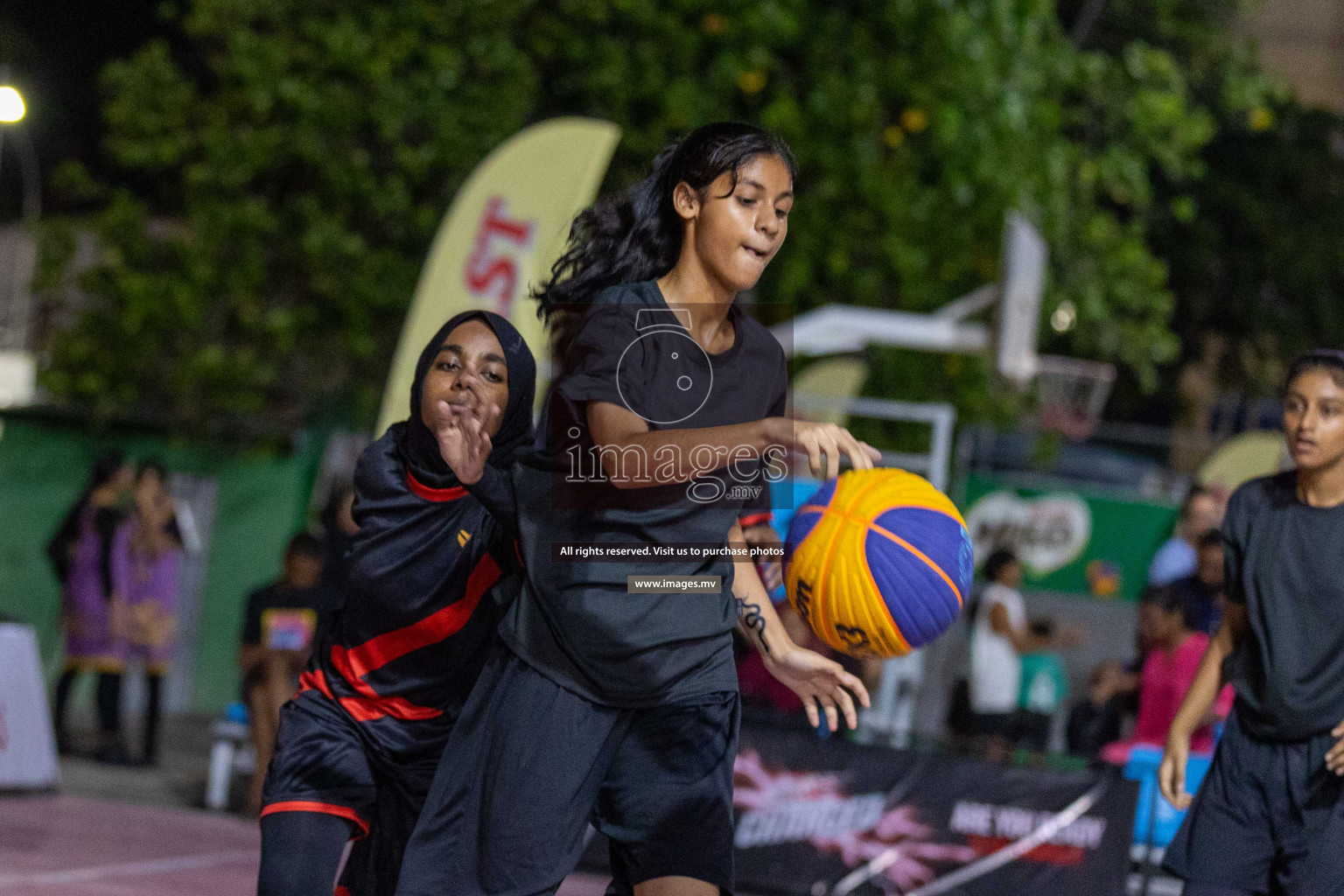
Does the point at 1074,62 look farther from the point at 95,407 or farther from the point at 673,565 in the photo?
the point at 673,565

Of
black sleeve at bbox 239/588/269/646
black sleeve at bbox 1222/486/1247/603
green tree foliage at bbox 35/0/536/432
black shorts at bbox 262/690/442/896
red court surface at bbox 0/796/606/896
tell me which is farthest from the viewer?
green tree foliage at bbox 35/0/536/432

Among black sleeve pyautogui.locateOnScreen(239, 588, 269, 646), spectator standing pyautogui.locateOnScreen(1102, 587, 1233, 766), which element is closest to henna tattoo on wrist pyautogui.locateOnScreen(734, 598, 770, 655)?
spectator standing pyautogui.locateOnScreen(1102, 587, 1233, 766)

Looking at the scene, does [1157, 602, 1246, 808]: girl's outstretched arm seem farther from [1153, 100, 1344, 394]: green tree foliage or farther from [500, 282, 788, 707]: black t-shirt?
[1153, 100, 1344, 394]: green tree foliage

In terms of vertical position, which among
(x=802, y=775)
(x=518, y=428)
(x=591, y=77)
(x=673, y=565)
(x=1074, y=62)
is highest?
(x=1074, y=62)

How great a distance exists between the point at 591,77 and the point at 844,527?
10.0 metres

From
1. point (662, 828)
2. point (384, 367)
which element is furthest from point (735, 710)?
point (384, 367)

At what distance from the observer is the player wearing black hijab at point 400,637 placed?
3.58 meters

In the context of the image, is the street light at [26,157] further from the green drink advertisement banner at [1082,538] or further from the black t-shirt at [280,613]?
the green drink advertisement banner at [1082,538]

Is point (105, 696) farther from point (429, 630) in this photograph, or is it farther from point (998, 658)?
point (429, 630)

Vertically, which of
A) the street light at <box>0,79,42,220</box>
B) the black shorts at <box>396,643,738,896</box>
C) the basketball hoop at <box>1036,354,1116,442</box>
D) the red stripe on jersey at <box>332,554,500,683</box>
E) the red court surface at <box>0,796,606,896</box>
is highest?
the street light at <box>0,79,42,220</box>

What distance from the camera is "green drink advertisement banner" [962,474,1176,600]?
12.6 m

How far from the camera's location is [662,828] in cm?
298

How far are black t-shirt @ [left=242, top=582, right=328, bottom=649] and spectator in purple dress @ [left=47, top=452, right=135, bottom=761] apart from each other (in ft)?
5.27

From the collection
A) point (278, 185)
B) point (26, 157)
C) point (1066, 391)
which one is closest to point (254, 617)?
point (278, 185)
